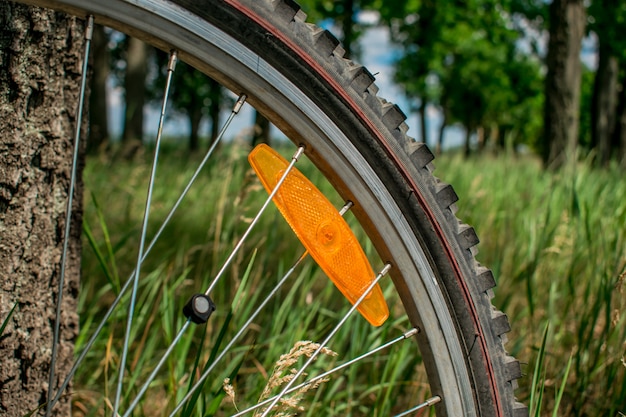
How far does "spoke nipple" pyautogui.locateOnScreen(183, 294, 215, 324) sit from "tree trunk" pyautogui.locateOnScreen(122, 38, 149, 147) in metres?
7.78

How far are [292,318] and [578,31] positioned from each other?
5356mm

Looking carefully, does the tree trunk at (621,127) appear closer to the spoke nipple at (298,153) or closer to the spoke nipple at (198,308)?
the spoke nipple at (298,153)

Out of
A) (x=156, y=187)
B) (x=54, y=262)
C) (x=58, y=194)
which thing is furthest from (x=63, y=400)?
(x=156, y=187)

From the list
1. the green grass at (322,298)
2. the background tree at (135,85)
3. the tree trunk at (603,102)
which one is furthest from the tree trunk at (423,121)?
the green grass at (322,298)

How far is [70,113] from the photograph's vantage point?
1.32 m

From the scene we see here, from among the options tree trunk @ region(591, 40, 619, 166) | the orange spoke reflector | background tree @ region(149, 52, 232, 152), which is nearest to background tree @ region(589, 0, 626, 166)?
tree trunk @ region(591, 40, 619, 166)

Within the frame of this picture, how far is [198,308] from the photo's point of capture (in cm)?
93

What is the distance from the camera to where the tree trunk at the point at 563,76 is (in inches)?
234

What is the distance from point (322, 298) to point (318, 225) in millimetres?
1386

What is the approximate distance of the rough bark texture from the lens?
1.17 m

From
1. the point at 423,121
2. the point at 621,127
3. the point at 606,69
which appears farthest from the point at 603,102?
the point at 423,121

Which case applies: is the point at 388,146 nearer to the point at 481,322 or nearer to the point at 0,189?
the point at 481,322

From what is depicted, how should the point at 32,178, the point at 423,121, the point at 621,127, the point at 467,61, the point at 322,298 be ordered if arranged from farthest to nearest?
1. the point at 423,121
2. the point at 467,61
3. the point at 621,127
4. the point at 322,298
5. the point at 32,178

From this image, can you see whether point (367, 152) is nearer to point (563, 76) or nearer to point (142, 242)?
point (142, 242)
